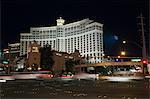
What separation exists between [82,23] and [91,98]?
160767 mm

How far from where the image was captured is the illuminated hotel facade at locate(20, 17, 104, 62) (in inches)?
6609

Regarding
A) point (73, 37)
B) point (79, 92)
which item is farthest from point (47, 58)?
point (73, 37)

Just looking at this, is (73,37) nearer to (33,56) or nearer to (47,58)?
(33,56)

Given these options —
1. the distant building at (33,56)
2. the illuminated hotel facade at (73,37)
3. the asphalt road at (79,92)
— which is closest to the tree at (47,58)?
the distant building at (33,56)

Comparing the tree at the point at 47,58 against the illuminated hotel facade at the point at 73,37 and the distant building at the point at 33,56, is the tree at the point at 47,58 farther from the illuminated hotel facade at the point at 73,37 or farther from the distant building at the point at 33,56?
the illuminated hotel facade at the point at 73,37

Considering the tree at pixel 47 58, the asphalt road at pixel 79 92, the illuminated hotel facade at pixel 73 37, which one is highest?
the illuminated hotel facade at pixel 73 37

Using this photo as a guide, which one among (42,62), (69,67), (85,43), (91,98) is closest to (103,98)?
(91,98)

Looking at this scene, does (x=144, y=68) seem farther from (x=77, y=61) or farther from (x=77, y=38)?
(x=77, y=38)

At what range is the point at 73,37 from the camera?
7229 inches

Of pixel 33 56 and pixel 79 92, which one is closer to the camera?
pixel 79 92

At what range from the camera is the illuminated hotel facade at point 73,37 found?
6609 inches

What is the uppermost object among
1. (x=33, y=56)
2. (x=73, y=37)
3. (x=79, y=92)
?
(x=73, y=37)

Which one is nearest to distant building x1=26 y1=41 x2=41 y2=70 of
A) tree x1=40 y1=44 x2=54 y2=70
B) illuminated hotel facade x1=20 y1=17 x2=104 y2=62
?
tree x1=40 y1=44 x2=54 y2=70

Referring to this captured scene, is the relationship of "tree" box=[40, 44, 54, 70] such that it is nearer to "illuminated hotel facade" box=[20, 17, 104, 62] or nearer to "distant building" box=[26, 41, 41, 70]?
"distant building" box=[26, 41, 41, 70]
